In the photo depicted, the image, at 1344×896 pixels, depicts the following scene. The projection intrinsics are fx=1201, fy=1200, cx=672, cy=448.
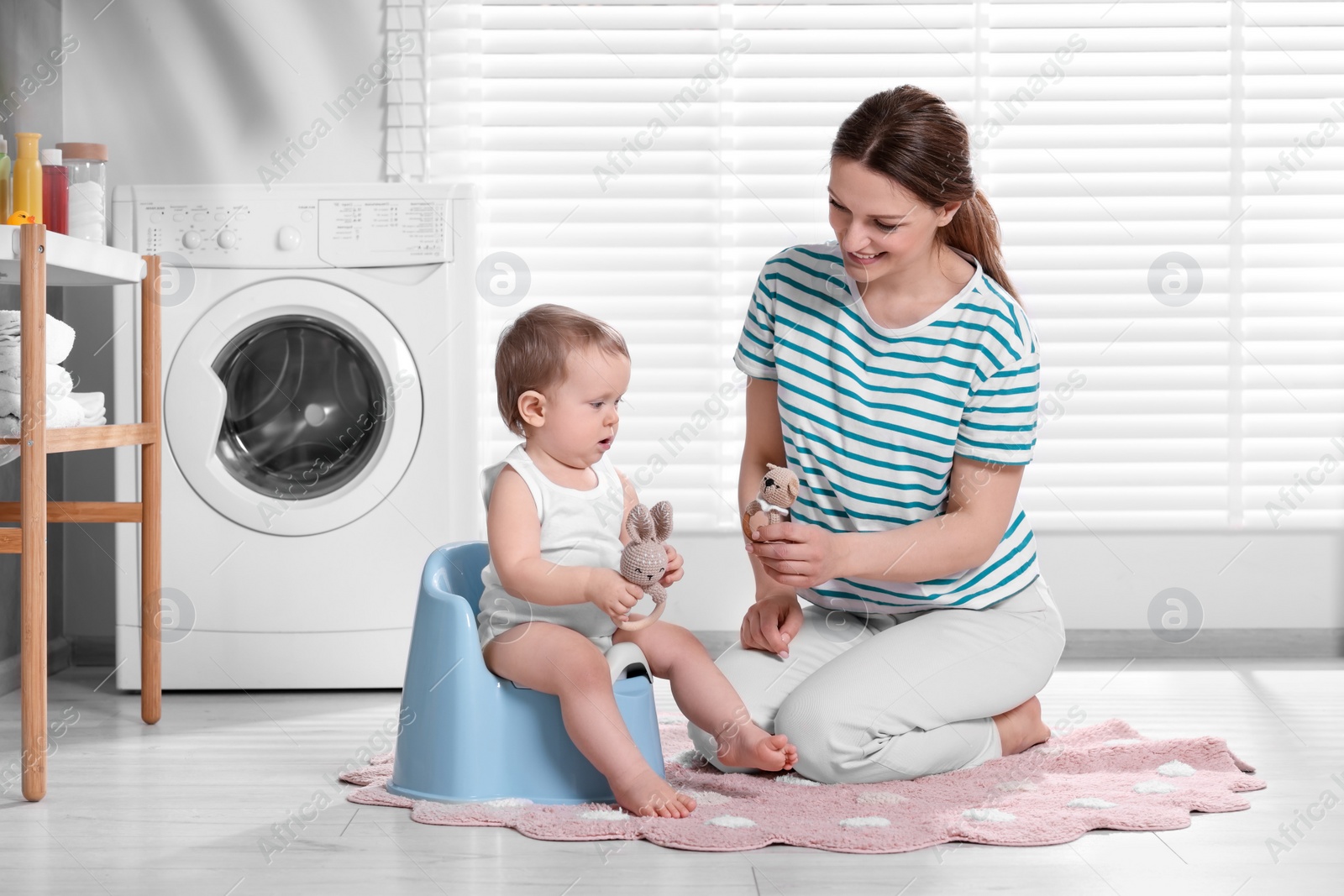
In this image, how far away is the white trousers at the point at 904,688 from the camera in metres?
1.48

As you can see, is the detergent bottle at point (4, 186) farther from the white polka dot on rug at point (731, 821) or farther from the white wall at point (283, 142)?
the white polka dot on rug at point (731, 821)

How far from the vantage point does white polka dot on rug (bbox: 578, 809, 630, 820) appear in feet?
4.43

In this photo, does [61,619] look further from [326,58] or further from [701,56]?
[701,56]

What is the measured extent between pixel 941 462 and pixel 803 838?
0.51 m

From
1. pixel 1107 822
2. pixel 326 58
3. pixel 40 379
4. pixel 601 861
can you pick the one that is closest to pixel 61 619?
pixel 40 379

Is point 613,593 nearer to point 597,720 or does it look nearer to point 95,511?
point 597,720

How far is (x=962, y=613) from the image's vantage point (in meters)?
1.57

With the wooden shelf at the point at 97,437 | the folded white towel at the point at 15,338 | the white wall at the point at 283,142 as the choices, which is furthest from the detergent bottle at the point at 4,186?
the white wall at the point at 283,142

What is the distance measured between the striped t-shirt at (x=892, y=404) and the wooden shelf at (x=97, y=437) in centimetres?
94

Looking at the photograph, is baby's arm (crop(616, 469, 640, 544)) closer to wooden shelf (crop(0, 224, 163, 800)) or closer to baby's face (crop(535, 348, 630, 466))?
baby's face (crop(535, 348, 630, 466))

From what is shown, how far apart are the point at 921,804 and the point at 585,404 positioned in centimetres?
62

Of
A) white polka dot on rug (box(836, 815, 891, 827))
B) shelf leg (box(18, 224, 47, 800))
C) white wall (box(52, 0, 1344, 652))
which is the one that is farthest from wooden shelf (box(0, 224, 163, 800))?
white polka dot on rug (box(836, 815, 891, 827))

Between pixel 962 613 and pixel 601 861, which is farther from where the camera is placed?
pixel 962 613

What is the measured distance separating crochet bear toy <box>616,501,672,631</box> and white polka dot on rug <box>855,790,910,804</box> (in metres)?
0.34
